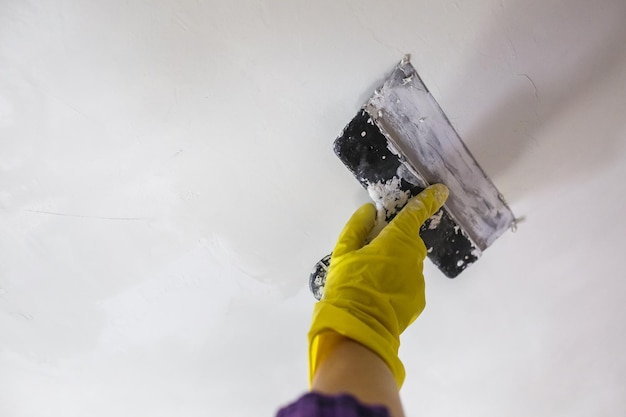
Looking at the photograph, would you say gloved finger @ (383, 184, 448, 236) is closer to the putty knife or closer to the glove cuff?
the putty knife

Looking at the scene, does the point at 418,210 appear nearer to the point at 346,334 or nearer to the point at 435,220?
the point at 435,220

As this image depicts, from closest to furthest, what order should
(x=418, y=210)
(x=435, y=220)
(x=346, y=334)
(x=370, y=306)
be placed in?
(x=346, y=334), (x=370, y=306), (x=418, y=210), (x=435, y=220)

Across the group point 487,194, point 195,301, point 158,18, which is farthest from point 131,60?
point 487,194

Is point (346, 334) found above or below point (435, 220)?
below

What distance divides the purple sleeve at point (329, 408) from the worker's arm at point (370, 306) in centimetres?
8

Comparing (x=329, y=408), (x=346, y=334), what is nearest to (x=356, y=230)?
(x=346, y=334)

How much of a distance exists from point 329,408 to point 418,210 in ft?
1.91

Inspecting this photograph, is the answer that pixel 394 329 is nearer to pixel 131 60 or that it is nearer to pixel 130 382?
pixel 131 60

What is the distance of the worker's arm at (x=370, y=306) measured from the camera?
61cm

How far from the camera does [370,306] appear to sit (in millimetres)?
812

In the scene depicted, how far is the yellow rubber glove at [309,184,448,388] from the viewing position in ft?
2.30

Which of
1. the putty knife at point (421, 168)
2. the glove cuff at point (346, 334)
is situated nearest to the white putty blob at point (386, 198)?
the putty knife at point (421, 168)

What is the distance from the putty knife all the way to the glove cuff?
0.32 m

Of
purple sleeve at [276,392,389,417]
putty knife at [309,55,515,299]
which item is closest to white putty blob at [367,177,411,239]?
putty knife at [309,55,515,299]
